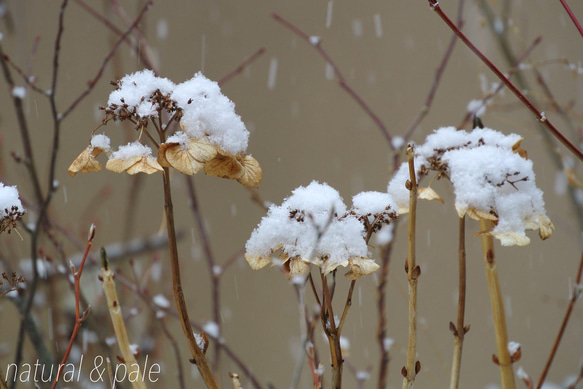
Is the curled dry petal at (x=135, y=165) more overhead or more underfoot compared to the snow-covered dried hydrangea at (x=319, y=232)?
more overhead

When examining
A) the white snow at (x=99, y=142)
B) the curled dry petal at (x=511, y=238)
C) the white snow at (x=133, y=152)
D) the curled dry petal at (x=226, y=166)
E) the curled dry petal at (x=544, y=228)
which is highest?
the white snow at (x=99, y=142)

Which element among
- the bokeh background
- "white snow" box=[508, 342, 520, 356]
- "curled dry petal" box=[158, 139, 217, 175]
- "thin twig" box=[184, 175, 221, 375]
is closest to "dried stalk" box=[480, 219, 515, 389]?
"white snow" box=[508, 342, 520, 356]

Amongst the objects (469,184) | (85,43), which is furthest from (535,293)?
(85,43)

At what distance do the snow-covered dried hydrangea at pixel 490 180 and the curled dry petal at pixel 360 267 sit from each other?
0.25 feet

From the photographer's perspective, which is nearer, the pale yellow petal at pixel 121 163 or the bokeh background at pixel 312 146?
the pale yellow petal at pixel 121 163

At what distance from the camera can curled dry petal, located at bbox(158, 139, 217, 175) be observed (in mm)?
302

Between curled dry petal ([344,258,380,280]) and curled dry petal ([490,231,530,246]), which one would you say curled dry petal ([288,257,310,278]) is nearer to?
curled dry petal ([344,258,380,280])

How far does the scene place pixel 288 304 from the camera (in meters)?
1.68

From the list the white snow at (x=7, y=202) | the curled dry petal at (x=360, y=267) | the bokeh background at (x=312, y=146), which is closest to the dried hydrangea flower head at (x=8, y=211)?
the white snow at (x=7, y=202)

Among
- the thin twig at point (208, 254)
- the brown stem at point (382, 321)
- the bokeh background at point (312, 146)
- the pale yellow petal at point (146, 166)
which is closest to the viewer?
the pale yellow petal at point (146, 166)

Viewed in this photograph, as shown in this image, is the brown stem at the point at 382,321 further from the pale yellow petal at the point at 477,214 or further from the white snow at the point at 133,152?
the white snow at the point at 133,152

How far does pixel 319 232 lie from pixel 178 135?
117 mm

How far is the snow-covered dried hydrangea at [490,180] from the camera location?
34cm

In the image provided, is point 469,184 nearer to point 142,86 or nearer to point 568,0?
point 142,86
